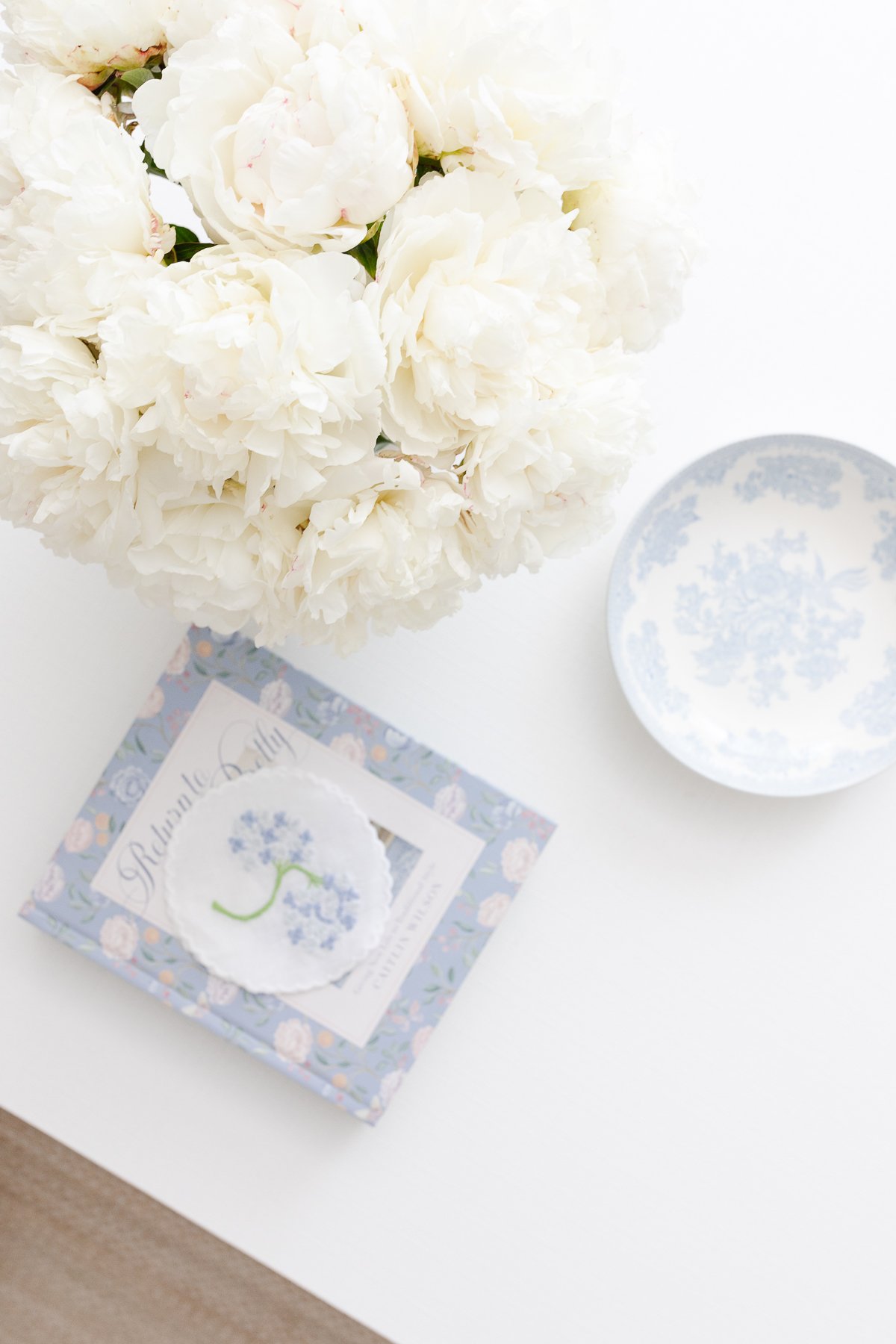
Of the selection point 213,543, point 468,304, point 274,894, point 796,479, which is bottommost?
point 274,894

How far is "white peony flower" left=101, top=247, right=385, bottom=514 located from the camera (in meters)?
0.33

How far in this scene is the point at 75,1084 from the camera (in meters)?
0.73

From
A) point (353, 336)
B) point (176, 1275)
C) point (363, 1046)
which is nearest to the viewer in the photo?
point (353, 336)

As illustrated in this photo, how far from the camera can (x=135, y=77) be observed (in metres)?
0.40

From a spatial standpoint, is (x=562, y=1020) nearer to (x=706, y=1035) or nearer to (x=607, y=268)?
(x=706, y=1035)

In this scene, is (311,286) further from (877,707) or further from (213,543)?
(877,707)

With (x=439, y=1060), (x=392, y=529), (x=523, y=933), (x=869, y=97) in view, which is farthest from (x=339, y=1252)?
(x=869, y=97)

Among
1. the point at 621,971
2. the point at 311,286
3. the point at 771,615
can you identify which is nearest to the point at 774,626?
the point at 771,615

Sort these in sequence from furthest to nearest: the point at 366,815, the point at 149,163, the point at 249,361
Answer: the point at 366,815, the point at 149,163, the point at 249,361

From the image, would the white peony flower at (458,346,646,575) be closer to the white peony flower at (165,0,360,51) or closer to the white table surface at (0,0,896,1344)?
the white peony flower at (165,0,360,51)

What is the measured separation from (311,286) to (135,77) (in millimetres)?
131

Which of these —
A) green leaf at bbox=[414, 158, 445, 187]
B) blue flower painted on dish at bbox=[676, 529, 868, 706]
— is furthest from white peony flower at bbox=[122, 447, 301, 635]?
blue flower painted on dish at bbox=[676, 529, 868, 706]

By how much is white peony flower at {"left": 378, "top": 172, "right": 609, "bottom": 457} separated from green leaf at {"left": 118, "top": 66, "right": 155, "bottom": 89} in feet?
0.39

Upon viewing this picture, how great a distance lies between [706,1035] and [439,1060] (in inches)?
7.2
